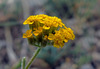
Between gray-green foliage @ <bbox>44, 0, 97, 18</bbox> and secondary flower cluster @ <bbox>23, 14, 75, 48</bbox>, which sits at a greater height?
gray-green foliage @ <bbox>44, 0, 97, 18</bbox>

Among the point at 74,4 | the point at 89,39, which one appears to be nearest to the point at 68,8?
the point at 74,4

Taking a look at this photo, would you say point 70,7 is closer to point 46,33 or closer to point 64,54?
point 64,54

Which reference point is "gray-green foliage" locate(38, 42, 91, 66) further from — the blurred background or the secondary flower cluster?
the secondary flower cluster

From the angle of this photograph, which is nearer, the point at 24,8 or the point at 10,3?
A: the point at 24,8

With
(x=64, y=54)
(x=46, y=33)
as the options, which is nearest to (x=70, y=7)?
(x=64, y=54)

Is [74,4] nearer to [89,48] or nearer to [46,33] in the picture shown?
[89,48]

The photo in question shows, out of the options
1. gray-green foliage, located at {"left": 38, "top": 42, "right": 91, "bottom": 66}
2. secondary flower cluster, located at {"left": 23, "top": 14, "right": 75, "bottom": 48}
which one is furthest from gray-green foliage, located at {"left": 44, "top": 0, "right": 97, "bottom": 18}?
secondary flower cluster, located at {"left": 23, "top": 14, "right": 75, "bottom": 48}

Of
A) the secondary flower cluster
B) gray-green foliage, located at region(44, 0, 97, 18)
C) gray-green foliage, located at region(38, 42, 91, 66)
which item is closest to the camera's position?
the secondary flower cluster
